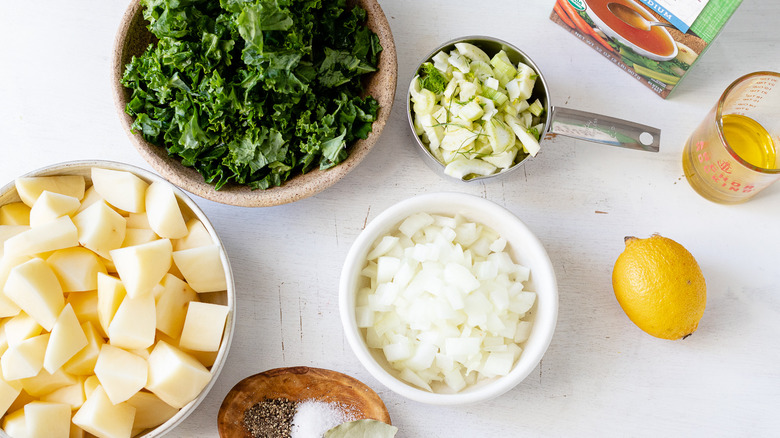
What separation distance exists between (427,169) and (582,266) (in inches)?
17.4

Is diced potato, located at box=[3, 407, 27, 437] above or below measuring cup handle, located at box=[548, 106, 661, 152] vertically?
below

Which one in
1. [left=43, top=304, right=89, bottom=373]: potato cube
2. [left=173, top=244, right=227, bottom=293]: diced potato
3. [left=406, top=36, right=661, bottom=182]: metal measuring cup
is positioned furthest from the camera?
[left=406, top=36, right=661, bottom=182]: metal measuring cup

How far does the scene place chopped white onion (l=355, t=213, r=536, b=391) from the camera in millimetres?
1188

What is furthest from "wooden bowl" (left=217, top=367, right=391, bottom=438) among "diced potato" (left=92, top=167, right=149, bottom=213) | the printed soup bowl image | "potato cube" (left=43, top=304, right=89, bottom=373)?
the printed soup bowl image

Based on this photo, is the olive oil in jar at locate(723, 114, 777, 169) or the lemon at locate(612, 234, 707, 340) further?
the olive oil in jar at locate(723, 114, 777, 169)

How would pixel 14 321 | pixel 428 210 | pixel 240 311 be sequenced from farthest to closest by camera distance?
pixel 240 311 < pixel 428 210 < pixel 14 321

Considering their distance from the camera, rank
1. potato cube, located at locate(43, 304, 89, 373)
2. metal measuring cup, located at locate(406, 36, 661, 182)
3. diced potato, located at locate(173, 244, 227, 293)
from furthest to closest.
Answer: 1. metal measuring cup, located at locate(406, 36, 661, 182)
2. diced potato, located at locate(173, 244, 227, 293)
3. potato cube, located at locate(43, 304, 89, 373)

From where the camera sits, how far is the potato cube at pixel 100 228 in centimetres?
113

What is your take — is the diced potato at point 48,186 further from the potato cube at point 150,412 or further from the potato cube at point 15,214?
the potato cube at point 150,412

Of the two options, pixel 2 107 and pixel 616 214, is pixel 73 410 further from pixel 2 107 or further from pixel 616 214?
pixel 616 214

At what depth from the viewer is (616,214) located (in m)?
1.40

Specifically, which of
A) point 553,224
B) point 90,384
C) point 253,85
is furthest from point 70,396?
point 553,224

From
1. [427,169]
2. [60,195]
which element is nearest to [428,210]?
[427,169]

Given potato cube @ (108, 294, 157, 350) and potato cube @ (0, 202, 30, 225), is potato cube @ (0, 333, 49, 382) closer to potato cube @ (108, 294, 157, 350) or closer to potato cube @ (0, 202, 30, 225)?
potato cube @ (108, 294, 157, 350)
